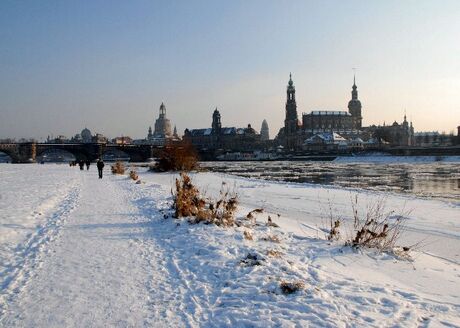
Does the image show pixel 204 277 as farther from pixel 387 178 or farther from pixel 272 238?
pixel 387 178

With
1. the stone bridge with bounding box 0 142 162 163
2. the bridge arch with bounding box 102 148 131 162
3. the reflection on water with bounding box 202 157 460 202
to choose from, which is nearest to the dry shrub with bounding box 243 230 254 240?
the reflection on water with bounding box 202 157 460 202

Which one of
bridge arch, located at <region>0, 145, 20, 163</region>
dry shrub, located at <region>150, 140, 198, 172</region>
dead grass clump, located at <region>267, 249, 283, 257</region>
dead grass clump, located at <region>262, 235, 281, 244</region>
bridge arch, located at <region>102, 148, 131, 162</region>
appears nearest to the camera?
dead grass clump, located at <region>267, 249, 283, 257</region>

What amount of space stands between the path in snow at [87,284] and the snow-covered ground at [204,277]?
0.01 metres

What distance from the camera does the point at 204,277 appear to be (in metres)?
5.73

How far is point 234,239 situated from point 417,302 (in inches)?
150

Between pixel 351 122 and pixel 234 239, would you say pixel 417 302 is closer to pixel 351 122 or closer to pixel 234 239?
pixel 234 239

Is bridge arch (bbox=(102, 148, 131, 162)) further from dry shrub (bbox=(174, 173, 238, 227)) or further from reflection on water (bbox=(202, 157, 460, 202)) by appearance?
dry shrub (bbox=(174, 173, 238, 227))

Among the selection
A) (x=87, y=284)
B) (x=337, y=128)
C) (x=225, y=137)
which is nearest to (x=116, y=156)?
(x=225, y=137)

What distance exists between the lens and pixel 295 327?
418 centimetres

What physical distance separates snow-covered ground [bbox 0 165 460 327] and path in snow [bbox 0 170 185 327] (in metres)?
0.01

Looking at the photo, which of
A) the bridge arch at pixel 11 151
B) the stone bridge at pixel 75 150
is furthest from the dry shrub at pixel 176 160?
the bridge arch at pixel 11 151

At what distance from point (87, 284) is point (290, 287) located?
260 cm

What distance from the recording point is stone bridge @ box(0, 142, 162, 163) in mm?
90125

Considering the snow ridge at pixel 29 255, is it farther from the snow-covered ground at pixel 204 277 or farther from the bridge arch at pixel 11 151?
the bridge arch at pixel 11 151
